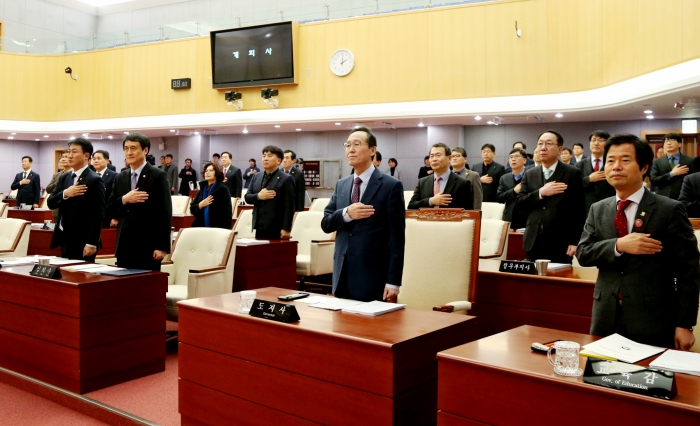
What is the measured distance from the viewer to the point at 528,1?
973cm

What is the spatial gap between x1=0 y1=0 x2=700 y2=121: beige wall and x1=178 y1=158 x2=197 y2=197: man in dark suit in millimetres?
1435

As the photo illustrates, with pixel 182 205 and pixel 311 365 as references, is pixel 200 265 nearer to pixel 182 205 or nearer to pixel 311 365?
pixel 311 365

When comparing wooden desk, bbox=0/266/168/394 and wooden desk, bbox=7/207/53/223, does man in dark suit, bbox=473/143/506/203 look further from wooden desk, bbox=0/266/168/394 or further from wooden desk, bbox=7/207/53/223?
wooden desk, bbox=7/207/53/223

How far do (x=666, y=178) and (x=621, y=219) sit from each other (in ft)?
16.5

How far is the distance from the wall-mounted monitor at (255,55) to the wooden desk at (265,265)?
7.00 m

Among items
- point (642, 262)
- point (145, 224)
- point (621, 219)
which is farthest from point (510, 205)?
point (642, 262)

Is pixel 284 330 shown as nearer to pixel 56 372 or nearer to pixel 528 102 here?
pixel 56 372

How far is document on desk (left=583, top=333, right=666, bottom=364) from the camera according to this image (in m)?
1.86

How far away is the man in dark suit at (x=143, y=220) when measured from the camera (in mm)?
4117

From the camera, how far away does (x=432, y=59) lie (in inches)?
413

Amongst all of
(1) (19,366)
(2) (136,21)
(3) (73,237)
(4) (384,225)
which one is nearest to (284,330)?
(4) (384,225)

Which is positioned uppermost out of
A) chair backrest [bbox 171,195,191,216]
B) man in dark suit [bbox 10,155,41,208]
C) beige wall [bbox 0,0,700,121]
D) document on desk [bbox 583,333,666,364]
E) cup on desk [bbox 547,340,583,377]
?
beige wall [bbox 0,0,700,121]

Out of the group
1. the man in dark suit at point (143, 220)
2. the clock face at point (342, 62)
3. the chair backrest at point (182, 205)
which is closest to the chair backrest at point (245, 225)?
the man in dark suit at point (143, 220)

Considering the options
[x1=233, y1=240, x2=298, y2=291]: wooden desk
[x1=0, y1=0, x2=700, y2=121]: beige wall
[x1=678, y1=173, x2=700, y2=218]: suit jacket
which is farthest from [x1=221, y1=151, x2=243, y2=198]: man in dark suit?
[x1=678, y1=173, x2=700, y2=218]: suit jacket
